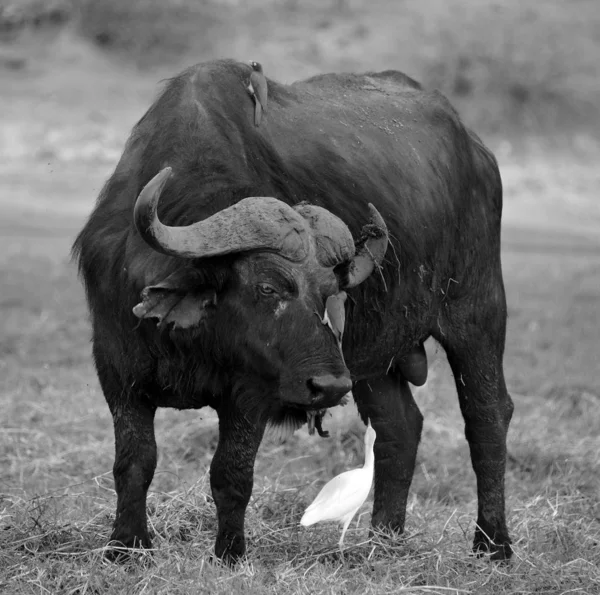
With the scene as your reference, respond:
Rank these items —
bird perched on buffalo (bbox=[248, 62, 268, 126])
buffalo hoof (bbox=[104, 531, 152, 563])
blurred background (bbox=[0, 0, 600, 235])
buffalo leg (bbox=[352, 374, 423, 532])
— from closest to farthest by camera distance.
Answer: buffalo hoof (bbox=[104, 531, 152, 563]) → bird perched on buffalo (bbox=[248, 62, 268, 126]) → buffalo leg (bbox=[352, 374, 423, 532]) → blurred background (bbox=[0, 0, 600, 235])

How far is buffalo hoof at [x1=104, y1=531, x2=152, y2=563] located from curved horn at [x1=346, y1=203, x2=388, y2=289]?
4.87ft

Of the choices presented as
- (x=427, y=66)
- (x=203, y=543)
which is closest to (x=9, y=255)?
(x=203, y=543)

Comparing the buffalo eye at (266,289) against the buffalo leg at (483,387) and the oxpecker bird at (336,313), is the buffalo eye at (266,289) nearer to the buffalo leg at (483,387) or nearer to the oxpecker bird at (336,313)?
the oxpecker bird at (336,313)

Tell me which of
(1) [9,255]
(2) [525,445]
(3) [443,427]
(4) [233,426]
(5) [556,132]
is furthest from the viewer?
(5) [556,132]

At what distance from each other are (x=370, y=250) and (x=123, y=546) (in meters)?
1.72

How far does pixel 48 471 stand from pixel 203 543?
79.1 inches

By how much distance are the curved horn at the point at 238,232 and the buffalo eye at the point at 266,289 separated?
0.14 metres

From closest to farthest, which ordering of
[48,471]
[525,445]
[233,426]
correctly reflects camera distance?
[233,426] < [48,471] < [525,445]

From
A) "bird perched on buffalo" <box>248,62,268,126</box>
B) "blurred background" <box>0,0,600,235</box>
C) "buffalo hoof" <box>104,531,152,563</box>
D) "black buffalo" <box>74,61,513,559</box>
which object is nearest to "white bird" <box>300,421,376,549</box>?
"black buffalo" <box>74,61,513,559</box>

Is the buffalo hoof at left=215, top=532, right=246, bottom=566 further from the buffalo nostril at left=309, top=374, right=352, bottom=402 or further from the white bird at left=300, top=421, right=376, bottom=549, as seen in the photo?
the buffalo nostril at left=309, top=374, right=352, bottom=402

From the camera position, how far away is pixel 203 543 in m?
5.79

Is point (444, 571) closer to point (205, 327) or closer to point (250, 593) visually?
point (250, 593)

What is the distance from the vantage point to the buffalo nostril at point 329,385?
5.01 meters

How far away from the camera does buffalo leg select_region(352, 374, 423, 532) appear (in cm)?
664
